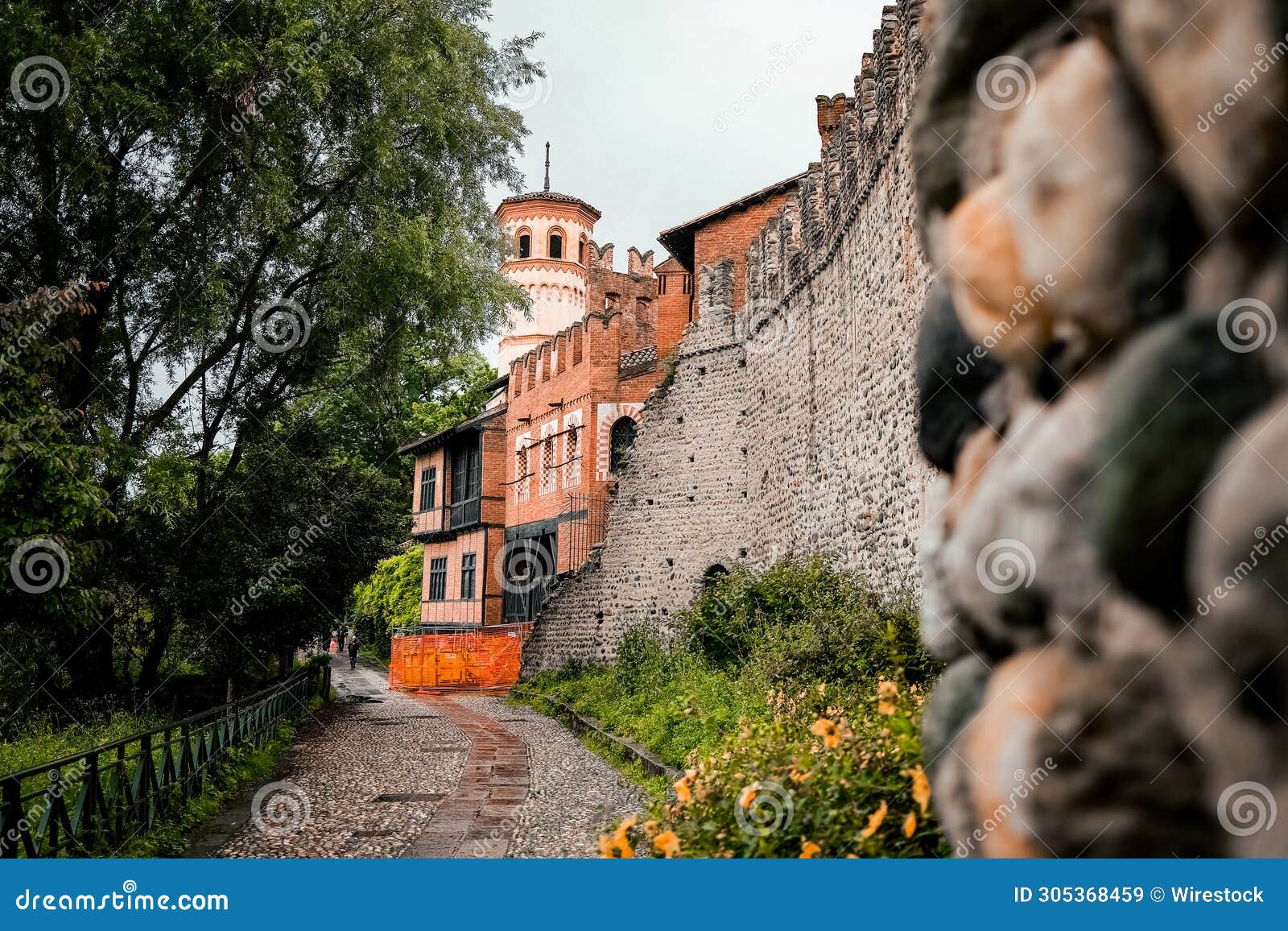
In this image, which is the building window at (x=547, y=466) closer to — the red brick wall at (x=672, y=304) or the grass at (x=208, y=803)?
the red brick wall at (x=672, y=304)

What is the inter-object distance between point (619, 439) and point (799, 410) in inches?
359

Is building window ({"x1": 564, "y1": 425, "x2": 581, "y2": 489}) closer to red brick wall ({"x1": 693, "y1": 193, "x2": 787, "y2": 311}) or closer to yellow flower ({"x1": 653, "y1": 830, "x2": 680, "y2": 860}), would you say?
red brick wall ({"x1": 693, "y1": 193, "x2": 787, "y2": 311})

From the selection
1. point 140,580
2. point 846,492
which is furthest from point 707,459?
point 140,580

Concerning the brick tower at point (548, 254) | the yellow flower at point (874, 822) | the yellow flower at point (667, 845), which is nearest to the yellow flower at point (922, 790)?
the yellow flower at point (874, 822)

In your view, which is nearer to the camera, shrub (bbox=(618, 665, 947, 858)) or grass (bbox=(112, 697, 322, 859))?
shrub (bbox=(618, 665, 947, 858))

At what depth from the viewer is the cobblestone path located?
7660mm

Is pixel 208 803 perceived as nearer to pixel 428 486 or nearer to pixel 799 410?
pixel 799 410

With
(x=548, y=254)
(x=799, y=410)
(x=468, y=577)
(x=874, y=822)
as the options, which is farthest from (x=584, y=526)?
(x=548, y=254)

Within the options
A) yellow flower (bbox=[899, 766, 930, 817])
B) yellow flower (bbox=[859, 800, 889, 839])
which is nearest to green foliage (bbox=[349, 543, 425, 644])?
yellow flower (bbox=[859, 800, 889, 839])

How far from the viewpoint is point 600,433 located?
2464cm

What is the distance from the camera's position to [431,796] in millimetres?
9953

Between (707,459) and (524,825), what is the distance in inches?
487

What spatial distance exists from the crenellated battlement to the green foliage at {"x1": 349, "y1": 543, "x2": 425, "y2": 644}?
2330 centimetres

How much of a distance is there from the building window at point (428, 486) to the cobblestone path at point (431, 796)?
17.3 meters
